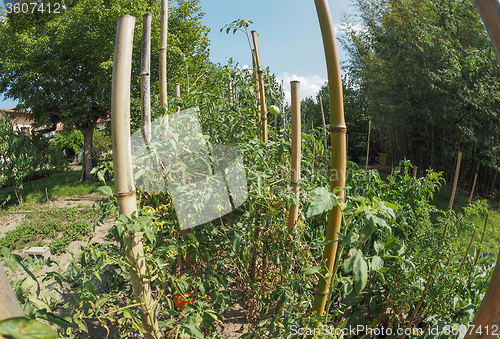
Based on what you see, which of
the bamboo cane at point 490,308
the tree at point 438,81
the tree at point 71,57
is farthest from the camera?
the tree at point 71,57

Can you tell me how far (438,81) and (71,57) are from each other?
32.3ft

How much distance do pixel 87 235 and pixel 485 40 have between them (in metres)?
7.56

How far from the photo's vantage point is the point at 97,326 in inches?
70.7

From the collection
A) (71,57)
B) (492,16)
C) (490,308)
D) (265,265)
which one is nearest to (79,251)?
(265,265)

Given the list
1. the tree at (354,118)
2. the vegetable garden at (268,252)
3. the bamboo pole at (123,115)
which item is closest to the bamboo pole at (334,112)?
the vegetable garden at (268,252)

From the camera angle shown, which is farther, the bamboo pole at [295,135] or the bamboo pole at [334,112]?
the bamboo pole at [295,135]

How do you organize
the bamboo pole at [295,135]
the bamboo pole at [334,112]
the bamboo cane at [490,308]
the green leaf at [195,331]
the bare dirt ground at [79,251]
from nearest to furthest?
the bamboo cane at [490,308] < the bamboo pole at [334,112] < the green leaf at [195,331] < the bamboo pole at [295,135] < the bare dirt ground at [79,251]

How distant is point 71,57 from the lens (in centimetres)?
967

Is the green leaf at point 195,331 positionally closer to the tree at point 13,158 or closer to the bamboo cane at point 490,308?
the bamboo cane at point 490,308

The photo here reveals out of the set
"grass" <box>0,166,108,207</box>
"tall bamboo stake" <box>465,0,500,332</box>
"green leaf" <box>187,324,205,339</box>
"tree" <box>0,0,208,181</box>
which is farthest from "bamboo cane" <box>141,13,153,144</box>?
"tree" <box>0,0,208,181</box>

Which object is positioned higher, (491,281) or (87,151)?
(87,151)

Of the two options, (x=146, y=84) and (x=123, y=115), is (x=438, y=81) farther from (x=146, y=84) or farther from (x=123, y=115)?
(x=123, y=115)

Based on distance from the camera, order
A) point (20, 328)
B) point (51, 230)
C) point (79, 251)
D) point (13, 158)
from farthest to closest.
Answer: point (13, 158), point (51, 230), point (79, 251), point (20, 328)

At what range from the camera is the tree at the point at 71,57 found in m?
8.77
